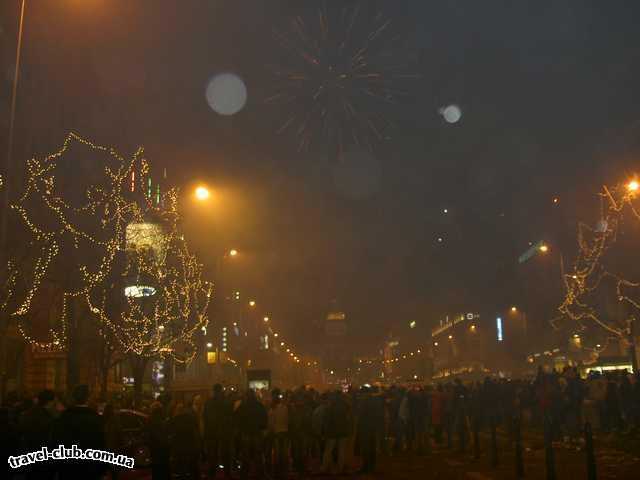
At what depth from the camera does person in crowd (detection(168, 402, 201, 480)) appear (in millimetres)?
13000

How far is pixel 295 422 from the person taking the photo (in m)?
17.9

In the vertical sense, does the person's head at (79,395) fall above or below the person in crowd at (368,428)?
above

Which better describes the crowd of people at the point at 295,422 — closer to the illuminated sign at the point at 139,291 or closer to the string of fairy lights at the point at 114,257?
the string of fairy lights at the point at 114,257

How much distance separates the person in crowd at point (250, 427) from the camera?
16266mm

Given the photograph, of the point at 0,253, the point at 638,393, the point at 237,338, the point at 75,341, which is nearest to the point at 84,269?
the point at 75,341

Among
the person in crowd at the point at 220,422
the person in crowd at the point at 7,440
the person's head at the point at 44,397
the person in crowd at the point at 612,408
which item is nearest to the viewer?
the person in crowd at the point at 7,440

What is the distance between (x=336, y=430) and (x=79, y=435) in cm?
929

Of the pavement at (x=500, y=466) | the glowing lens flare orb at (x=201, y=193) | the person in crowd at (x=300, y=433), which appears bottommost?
the pavement at (x=500, y=466)

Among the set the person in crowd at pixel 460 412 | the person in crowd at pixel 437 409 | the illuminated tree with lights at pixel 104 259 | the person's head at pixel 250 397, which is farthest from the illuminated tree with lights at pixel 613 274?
the person's head at pixel 250 397

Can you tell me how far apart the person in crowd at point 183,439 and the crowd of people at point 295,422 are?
0.06 ft

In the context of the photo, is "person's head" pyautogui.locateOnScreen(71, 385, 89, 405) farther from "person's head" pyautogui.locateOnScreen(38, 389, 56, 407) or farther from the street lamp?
the street lamp

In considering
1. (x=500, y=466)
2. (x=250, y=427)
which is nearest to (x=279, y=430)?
(x=250, y=427)

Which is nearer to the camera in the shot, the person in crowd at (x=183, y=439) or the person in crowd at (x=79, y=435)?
the person in crowd at (x=79, y=435)

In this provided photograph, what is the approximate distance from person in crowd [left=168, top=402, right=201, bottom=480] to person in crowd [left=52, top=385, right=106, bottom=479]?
14.6 feet
